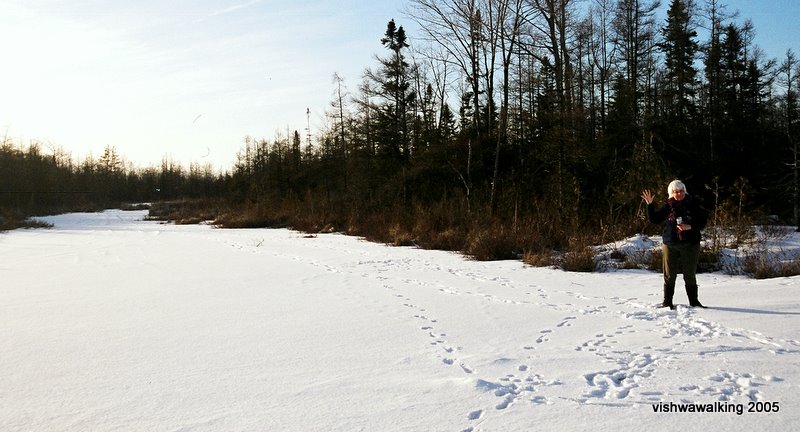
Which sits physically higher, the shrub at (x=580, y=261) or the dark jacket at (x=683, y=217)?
the dark jacket at (x=683, y=217)

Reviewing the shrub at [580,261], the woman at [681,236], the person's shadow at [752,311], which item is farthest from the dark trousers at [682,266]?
the shrub at [580,261]

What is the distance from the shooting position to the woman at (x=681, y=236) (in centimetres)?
584

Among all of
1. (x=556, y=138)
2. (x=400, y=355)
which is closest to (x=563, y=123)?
(x=556, y=138)

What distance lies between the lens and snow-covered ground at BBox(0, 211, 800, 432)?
10.1ft

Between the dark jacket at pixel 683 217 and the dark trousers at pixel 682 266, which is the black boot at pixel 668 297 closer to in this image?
the dark trousers at pixel 682 266

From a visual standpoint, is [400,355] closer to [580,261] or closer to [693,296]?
[693,296]

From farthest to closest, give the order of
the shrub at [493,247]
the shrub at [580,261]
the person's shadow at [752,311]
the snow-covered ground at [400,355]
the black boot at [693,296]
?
the shrub at [493,247] → the shrub at [580,261] → the black boot at [693,296] → the person's shadow at [752,311] → the snow-covered ground at [400,355]

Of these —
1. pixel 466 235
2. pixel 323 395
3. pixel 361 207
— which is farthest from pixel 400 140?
pixel 323 395

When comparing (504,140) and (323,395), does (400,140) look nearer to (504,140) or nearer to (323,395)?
(504,140)

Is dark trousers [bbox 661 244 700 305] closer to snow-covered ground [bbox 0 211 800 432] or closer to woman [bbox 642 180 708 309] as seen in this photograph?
woman [bbox 642 180 708 309]

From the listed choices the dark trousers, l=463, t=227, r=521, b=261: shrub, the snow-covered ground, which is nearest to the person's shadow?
the snow-covered ground

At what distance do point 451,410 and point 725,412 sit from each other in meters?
1.72

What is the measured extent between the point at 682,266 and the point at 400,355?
12.6 feet

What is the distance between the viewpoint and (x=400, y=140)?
97.0 ft
